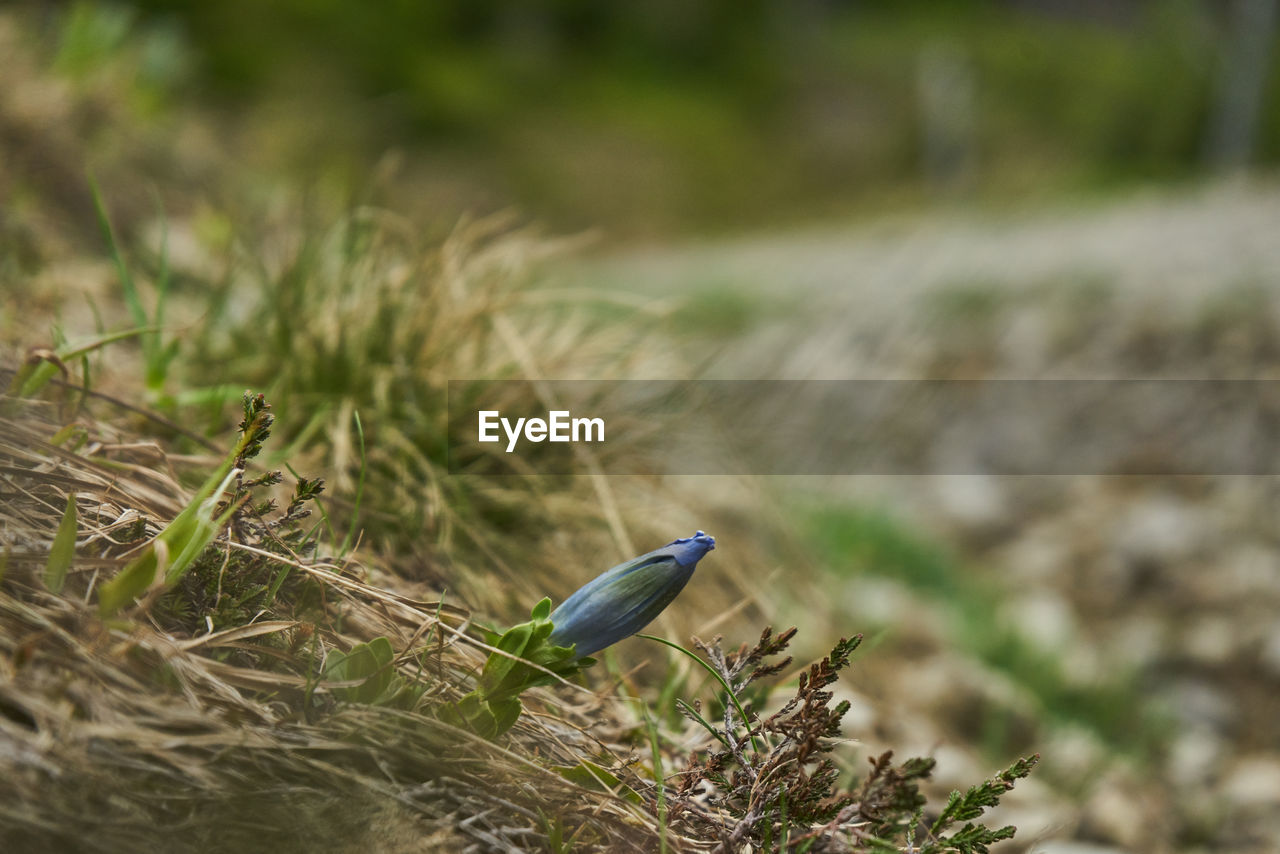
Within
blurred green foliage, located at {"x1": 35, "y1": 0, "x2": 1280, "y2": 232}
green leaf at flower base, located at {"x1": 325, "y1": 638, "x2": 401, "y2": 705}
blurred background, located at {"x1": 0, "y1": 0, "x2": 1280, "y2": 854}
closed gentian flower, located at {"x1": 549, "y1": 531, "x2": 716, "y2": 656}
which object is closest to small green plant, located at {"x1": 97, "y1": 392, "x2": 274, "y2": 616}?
green leaf at flower base, located at {"x1": 325, "y1": 638, "x2": 401, "y2": 705}

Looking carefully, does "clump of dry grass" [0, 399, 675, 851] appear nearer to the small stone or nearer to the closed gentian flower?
the closed gentian flower

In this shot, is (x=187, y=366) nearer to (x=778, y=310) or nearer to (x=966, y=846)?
(x=966, y=846)

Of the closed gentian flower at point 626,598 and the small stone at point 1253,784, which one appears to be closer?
the closed gentian flower at point 626,598

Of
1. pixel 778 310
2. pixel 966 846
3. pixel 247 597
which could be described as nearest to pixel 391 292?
pixel 247 597

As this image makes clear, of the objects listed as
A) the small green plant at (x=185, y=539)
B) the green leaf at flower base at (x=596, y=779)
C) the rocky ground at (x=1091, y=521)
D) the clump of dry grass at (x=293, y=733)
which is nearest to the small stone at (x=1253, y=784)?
the rocky ground at (x=1091, y=521)

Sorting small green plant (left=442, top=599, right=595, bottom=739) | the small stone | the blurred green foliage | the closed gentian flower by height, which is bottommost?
small green plant (left=442, top=599, right=595, bottom=739)

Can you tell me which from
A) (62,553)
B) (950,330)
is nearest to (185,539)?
(62,553)

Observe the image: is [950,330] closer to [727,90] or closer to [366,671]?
[366,671]

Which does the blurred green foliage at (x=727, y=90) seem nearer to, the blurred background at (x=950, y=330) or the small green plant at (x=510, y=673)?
the blurred background at (x=950, y=330)

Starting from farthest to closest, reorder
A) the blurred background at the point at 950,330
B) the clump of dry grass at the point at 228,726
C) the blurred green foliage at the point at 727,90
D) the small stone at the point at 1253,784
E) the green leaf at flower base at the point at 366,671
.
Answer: the blurred green foliage at the point at 727,90 < the small stone at the point at 1253,784 < the blurred background at the point at 950,330 < the green leaf at flower base at the point at 366,671 < the clump of dry grass at the point at 228,726
